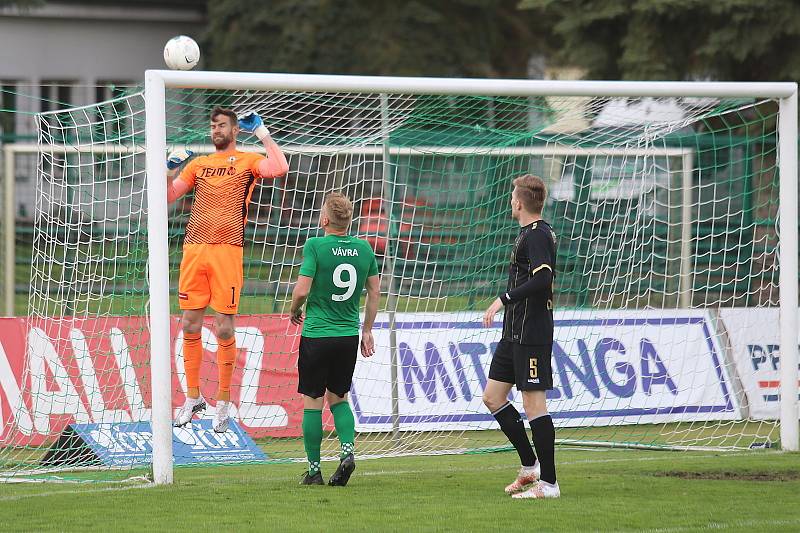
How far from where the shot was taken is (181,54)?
830 cm

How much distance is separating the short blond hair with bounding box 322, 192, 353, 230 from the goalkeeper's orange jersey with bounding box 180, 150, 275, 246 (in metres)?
1.31

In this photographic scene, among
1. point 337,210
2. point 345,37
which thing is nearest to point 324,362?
point 337,210

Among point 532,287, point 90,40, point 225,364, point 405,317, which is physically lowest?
point 225,364

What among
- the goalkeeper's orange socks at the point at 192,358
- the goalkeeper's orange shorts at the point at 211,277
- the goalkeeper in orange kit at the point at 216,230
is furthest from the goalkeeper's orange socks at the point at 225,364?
the goalkeeper's orange shorts at the point at 211,277

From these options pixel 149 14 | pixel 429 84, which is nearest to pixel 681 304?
pixel 429 84

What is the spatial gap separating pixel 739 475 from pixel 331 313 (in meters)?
3.26

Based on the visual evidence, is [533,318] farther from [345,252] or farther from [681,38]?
[681,38]

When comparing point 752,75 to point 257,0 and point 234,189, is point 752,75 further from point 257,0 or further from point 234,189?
point 257,0

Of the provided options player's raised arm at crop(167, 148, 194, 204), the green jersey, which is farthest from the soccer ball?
the green jersey

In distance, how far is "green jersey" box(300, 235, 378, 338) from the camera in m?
Result: 7.64

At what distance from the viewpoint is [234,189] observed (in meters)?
8.84

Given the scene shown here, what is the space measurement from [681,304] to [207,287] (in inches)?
262

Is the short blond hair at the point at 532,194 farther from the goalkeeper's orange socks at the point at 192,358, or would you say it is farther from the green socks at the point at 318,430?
the goalkeeper's orange socks at the point at 192,358

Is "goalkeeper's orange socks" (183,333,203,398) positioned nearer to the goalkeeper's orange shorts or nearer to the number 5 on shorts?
the goalkeeper's orange shorts
